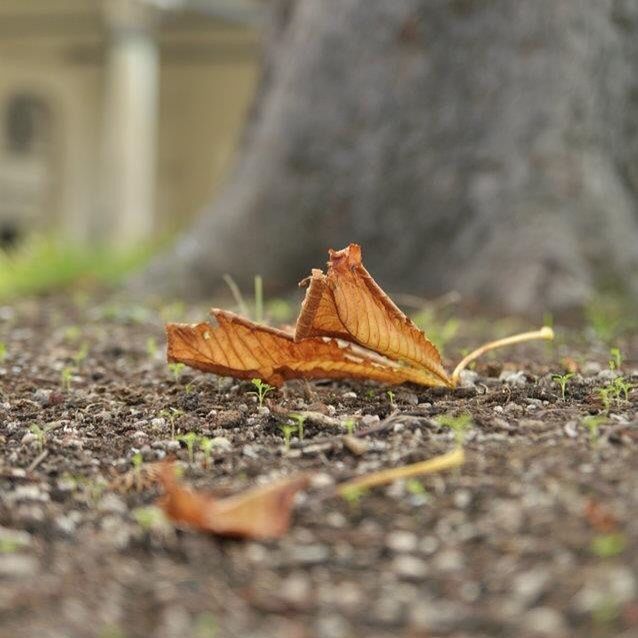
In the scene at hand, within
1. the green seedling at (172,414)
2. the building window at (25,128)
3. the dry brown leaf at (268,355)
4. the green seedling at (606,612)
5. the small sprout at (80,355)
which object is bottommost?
the green seedling at (606,612)

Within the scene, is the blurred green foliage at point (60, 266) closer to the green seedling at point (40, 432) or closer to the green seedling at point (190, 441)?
the green seedling at point (40, 432)

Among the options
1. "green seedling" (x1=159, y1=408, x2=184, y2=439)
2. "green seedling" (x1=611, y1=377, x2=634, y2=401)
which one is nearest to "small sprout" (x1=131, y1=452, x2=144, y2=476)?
"green seedling" (x1=159, y1=408, x2=184, y2=439)

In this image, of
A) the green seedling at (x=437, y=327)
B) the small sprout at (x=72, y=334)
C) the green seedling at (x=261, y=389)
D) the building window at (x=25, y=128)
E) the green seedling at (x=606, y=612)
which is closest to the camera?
the green seedling at (x=606, y=612)

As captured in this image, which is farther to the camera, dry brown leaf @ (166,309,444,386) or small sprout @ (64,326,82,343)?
small sprout @ (64,326,82,343)

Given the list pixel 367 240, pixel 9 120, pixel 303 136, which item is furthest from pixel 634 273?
pixel 9 120

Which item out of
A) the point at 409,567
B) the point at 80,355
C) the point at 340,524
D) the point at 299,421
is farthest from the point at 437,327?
the point at 409,567

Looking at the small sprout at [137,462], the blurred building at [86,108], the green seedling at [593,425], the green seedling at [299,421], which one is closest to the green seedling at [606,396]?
the green seedling at [593,425]

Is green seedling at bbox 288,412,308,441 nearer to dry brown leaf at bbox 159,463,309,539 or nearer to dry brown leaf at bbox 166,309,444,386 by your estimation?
dry brown leaf at bbox 166,309,444,386
